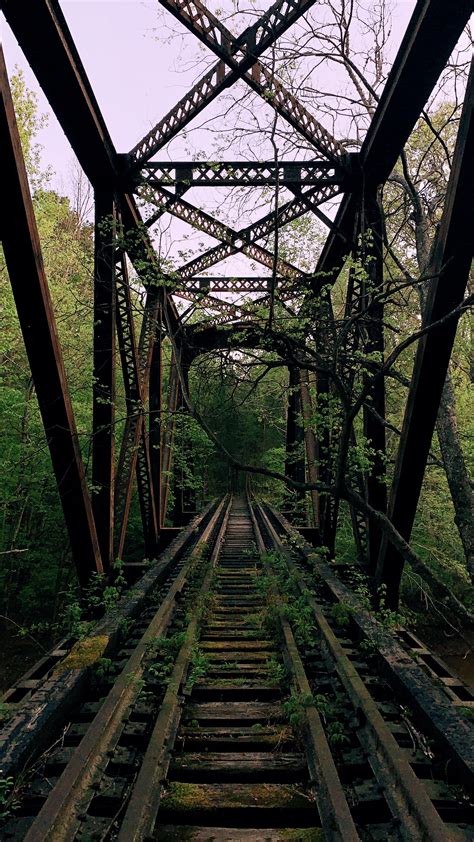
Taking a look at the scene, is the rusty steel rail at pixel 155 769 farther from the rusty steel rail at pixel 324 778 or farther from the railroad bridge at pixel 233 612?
the rusty steel rail at pixel 324 778

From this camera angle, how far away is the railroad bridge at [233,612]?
2045 mm

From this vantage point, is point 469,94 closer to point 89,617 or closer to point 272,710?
point 272,710

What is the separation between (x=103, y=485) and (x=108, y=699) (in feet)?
9.65

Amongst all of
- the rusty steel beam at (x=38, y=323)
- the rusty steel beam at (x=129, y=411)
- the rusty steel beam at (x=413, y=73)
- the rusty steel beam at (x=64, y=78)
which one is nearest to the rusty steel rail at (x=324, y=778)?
the rusty steel beam at (x=38, y=323)

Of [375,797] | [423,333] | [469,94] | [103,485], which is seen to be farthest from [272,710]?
[469,94]

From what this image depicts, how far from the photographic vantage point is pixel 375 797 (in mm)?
2047

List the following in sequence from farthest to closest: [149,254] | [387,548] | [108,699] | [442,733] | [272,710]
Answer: [149,254] < [387,548] < [272,710] < [108,699] < [442,733]

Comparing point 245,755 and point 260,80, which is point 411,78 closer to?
point 260,80

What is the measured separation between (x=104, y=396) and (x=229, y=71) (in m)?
3.94

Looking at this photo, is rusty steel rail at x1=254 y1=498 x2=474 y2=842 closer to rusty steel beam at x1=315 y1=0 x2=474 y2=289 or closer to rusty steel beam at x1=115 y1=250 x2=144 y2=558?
rusty steel beam at x1=115 y1=250 x2=144 y2=558

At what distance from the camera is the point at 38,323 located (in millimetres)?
3621

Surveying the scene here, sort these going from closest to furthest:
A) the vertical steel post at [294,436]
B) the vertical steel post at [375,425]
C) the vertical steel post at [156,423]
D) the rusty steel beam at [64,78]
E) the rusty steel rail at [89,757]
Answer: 1. the rusty steel rail at [89,757]
2. the rusty steel beam at [64,78]
3. the vertical steel post at [375,425]
4. the vertical steel post at [156,423]
5. the vertical steel post at [294,436]

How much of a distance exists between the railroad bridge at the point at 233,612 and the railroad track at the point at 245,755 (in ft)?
0.04

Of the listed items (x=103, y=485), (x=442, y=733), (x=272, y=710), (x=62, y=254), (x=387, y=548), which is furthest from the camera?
(x=62, y=254)
